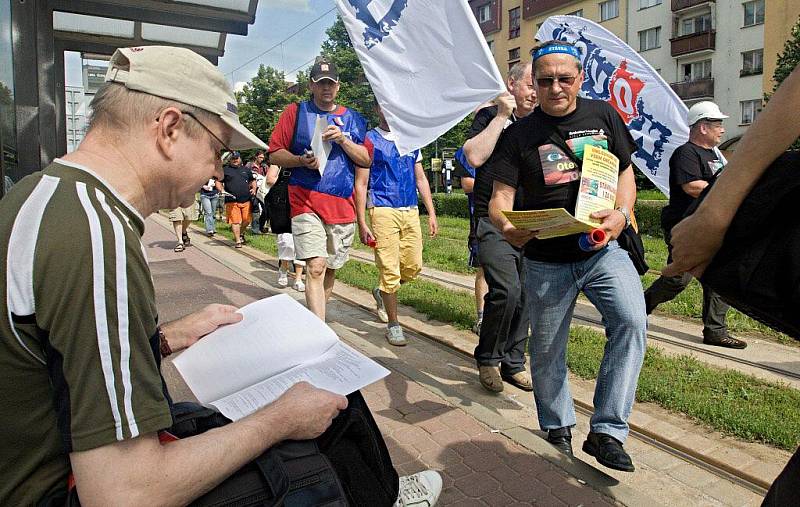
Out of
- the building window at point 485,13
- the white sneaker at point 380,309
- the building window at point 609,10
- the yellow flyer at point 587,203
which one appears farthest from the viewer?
the building window at point 485,13

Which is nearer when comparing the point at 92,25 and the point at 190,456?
the point at 190,456

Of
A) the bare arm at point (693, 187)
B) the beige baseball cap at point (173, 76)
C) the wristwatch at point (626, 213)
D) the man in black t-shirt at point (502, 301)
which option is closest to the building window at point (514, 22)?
the bare arm at point (693, 187)

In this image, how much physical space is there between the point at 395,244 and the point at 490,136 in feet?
6.35

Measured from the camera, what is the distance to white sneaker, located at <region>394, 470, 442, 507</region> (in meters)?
2.31

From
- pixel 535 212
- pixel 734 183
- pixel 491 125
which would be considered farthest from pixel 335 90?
pixel 734 183

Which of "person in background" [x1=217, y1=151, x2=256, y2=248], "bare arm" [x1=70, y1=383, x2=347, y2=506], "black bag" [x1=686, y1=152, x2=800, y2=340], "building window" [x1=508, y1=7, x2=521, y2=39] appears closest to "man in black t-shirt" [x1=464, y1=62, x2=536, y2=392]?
"bare arm" [x1=70, y1=383, x2=347, y2=506]

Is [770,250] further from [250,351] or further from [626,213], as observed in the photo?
[626,213]

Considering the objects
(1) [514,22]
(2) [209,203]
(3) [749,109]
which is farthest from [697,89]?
(2) [209,203]

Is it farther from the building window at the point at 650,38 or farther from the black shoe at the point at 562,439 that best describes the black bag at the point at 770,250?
the building window at the point at 650,38

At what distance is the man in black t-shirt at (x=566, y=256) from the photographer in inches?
113

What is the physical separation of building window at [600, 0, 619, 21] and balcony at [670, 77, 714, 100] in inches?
294

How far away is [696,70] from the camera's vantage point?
123 feet

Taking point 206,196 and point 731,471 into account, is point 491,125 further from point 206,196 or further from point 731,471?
point 206,196

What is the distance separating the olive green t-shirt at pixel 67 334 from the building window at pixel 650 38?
4348 centimetres
